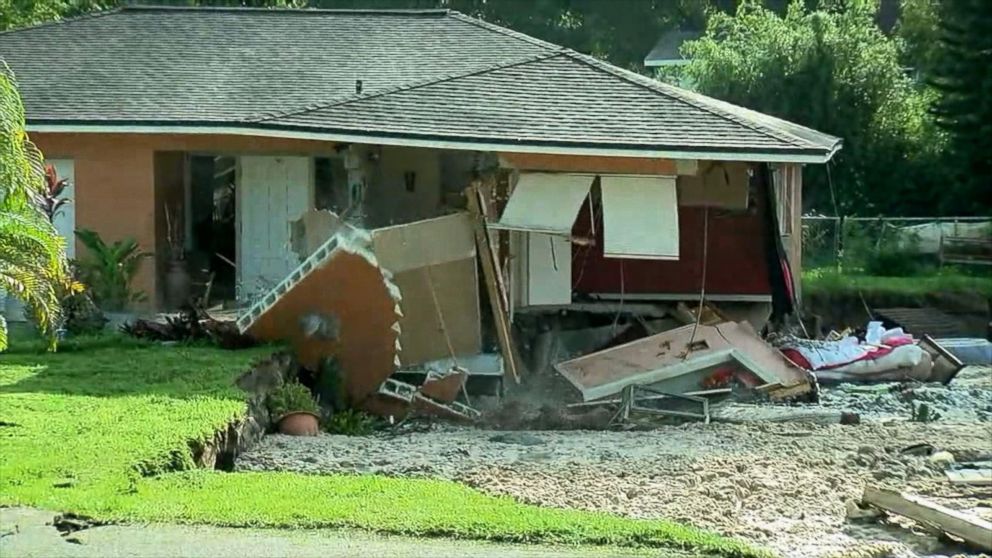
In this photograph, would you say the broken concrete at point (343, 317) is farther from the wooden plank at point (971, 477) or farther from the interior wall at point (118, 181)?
the wooden plank at point (971, 477)

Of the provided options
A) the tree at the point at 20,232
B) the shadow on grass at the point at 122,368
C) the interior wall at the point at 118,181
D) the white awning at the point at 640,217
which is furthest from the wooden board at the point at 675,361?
the tree at the point at 20,232

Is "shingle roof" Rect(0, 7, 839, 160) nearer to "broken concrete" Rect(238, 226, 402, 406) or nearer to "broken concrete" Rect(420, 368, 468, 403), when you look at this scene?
"broken concrete" Rect(238, 226, 402, 406)

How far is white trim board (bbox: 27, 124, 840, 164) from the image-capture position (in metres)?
17.0

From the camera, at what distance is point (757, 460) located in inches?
546

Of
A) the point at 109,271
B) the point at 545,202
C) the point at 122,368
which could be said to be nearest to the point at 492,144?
the point at 545,202

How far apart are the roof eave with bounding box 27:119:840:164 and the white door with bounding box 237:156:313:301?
1.35 m

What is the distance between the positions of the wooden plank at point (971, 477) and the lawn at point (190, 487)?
3855mm

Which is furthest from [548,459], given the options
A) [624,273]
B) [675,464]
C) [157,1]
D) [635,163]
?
[157,1]

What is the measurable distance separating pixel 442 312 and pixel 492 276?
0.79 meters

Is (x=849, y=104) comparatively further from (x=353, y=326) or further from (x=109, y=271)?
(x=109, y=271)

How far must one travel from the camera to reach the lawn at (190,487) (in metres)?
9.62

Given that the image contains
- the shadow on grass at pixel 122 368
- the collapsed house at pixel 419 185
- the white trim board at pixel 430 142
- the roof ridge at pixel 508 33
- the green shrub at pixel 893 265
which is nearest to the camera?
the shadow on grass at pixel 122 368

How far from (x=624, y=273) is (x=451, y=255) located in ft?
12.6

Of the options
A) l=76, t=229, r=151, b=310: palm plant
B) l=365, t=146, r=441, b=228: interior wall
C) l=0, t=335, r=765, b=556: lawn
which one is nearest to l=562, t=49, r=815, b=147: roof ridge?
l=365, t=146, r=441, b=228: interior wall
